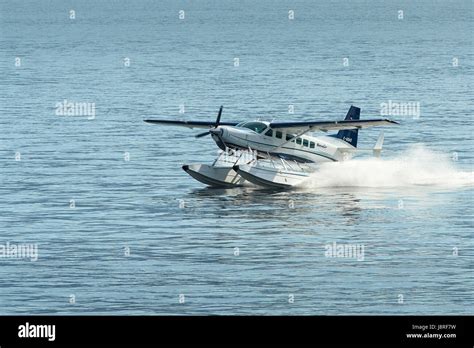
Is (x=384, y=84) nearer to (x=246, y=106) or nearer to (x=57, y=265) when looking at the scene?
(x=246, y=106)

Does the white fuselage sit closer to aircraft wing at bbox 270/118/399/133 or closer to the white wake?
aircraft wing at bbox 270/118/399/133

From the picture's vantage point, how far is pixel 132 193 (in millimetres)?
55344

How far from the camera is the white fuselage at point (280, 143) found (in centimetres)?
5362

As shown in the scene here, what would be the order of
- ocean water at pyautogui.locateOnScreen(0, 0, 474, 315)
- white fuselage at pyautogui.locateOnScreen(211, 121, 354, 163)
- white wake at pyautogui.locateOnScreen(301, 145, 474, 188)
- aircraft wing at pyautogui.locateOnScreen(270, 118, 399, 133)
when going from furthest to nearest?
white wake at pyautogui.locateOnScreen(301, 145, 474, 188), aircraft wing at pyautogui.locateOnScreen(270, 118, 399, 133), white fuselage at pyautogui.locateOnScreen(211, 121, 354, 163), ocean water at pyautogui.locateOnScreen(0, 0, 474, 315)

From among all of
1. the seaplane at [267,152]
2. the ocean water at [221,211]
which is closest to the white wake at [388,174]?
the ocean water at [221,211]

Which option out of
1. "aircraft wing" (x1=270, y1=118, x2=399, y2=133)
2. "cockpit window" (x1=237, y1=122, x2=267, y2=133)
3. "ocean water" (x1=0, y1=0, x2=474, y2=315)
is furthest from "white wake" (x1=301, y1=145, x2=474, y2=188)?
"cockpit window" (x1=237, y1=122, x2=267, y2=133)

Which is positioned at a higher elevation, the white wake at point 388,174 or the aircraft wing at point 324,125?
the aircraft wing at point 324,125

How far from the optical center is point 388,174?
2307 inches

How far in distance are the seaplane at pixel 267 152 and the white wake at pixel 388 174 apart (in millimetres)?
481

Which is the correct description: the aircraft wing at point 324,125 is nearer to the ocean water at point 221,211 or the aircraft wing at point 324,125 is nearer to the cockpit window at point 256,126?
the cockpit window at point 256,126

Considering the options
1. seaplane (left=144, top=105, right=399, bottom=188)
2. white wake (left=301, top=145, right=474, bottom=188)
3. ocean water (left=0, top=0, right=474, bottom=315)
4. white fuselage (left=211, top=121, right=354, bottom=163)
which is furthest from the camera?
white wake (left=301, top=145, right=474, bottom=188)

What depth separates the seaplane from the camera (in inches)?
2121

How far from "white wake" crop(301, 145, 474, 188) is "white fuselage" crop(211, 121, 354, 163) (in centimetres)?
53

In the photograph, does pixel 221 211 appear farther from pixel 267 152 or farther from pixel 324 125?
pixel 324 125
